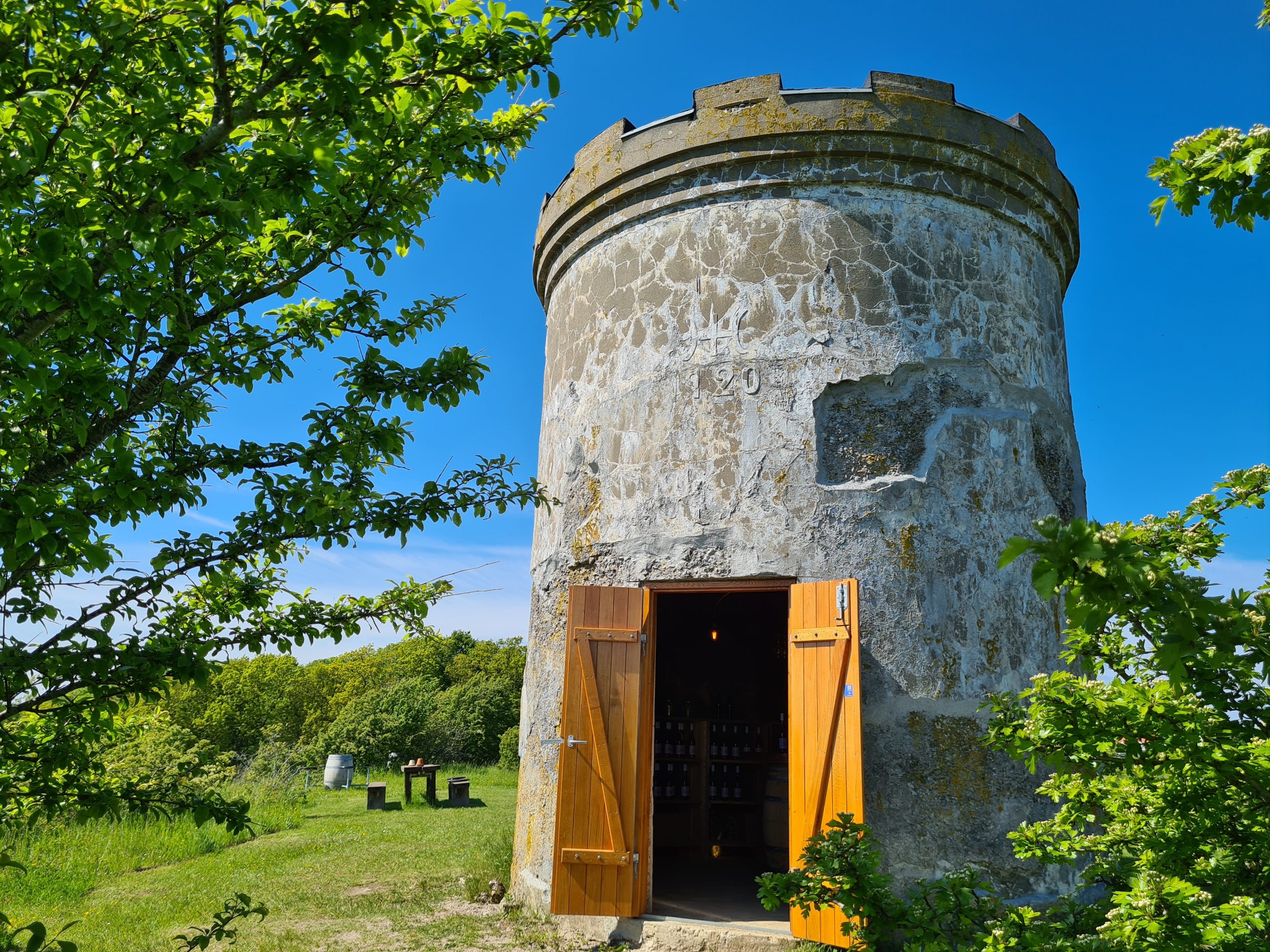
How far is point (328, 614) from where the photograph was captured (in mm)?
3764

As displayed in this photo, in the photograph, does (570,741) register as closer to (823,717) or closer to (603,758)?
(603,758)

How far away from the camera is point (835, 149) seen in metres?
6.45

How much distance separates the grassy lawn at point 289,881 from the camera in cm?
616

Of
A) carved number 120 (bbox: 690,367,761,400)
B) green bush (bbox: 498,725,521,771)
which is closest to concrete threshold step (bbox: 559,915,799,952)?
carved number 120 (bbox: 690,367,761,400)

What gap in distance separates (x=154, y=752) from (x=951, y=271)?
13980 millimetres

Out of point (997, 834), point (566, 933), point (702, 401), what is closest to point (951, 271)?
point (702, 401)

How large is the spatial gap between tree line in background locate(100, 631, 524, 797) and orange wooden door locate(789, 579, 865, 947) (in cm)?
271


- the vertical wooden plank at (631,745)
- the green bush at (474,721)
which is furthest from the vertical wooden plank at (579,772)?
the green bush at (474,721)

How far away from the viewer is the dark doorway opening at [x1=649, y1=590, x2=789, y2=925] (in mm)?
8820

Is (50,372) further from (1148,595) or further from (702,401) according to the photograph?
(702,401)

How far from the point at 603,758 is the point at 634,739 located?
0.25m

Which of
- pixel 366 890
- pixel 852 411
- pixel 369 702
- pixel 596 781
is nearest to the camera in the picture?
pixel 596 781

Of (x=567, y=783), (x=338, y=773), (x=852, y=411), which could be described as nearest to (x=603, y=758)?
(x=567, y=783)

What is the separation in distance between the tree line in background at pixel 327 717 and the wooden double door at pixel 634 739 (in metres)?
2.20
